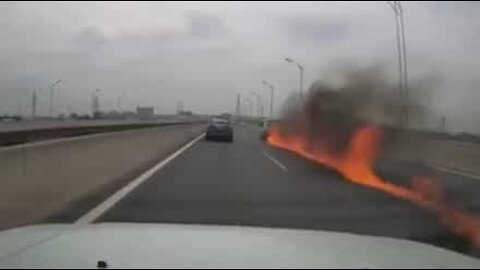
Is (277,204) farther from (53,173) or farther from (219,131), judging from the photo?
(219,131)

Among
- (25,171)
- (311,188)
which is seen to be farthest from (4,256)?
(311,188)

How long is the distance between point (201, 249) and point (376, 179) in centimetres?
2014

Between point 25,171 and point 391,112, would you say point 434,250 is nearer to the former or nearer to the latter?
point 25,171

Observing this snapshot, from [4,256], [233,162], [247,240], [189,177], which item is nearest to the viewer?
[4,256]

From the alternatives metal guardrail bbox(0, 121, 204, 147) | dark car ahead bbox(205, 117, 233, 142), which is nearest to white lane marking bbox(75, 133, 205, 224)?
metal guardrail bbox(0, 121, 204, 147)

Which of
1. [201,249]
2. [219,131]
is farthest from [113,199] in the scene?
[219,131]

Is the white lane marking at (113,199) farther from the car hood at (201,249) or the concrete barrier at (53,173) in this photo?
the car hood at (201,249)

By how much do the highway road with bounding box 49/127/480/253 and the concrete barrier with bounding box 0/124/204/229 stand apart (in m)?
0.40

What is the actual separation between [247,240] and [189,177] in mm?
17630

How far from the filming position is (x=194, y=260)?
4.93 m

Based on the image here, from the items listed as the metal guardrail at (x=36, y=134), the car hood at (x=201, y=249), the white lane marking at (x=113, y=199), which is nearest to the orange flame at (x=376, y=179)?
the white lane marking at (x=113, y=199)

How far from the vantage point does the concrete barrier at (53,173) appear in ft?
42.4

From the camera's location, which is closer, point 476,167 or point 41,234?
point 41,234

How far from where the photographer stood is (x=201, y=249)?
17.5 feet
